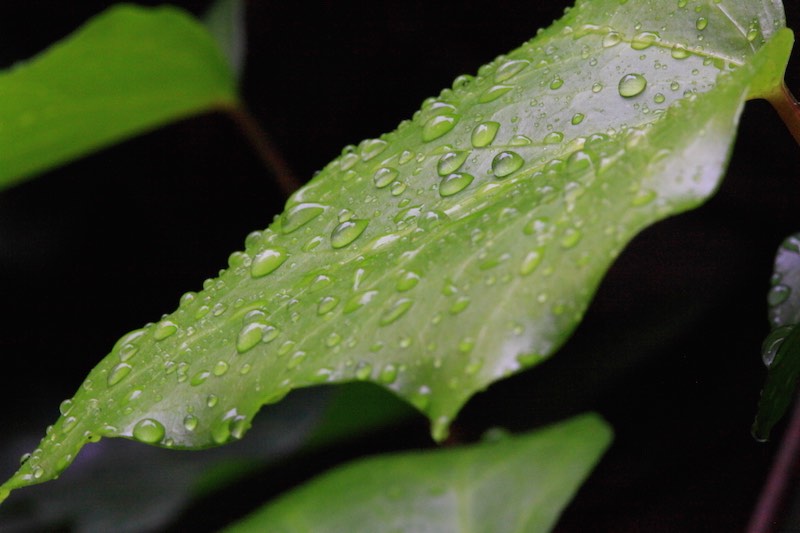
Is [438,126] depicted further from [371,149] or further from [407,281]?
[407,281]

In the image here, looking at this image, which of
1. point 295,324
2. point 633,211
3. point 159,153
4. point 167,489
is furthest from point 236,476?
point 633,211

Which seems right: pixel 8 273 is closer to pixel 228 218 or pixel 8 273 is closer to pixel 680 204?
pixel 228 218

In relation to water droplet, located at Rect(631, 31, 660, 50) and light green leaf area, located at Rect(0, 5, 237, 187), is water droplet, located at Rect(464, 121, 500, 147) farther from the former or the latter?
→ light green leaf area, located at Rect(0, 5, 237, 187)

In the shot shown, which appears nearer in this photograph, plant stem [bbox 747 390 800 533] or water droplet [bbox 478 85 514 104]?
water droplet [bbox 478 85 514 104]

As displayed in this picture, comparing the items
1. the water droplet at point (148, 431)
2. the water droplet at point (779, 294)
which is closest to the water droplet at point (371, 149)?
the water droplet at point (148, 431)

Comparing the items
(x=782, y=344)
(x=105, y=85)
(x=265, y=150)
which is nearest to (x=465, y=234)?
(x=782, y=344)

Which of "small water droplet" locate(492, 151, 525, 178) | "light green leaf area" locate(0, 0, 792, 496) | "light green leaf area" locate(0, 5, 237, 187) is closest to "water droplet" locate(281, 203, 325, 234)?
"light green leaf area" locate(0, 0, 792, 496)
